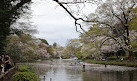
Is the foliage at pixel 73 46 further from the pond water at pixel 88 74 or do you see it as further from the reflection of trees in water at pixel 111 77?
the reflection of trees in water at pixel 111 77

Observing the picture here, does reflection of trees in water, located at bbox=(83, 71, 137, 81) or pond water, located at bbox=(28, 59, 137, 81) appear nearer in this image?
reflection of trees in water, located at bbox=(83, 71, 137, 81)

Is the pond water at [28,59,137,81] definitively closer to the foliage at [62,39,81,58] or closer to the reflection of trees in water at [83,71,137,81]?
the reflection of trees in water at [83,71,137,81]

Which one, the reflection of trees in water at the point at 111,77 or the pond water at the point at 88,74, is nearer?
the reflection of trees in water at the point at 111,77

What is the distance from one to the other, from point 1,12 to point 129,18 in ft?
72.7

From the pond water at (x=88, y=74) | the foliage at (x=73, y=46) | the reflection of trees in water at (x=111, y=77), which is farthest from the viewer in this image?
the foliage at (x=73, y=46)

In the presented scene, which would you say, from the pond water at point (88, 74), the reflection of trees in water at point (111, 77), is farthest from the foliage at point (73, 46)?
the reflection of trees in water at point (111, 77)

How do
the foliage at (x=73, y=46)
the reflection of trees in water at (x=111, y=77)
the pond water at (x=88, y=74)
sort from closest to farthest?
the reflection of trees in water at (x=111, y=77)
the pond water at (x=88, y=74)
the foliage at (x=73, y=46)

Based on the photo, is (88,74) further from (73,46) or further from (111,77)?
(73,46)

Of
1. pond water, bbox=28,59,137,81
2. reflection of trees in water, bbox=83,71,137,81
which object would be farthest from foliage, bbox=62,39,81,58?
reflection of trees in water, bbox=83,71,137,81

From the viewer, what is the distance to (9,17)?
24.6 ft

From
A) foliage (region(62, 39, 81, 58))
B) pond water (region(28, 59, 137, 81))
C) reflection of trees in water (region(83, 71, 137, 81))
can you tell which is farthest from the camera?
foliage (region(62, 39, 81, 58))

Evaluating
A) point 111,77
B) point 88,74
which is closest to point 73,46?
point 88,74

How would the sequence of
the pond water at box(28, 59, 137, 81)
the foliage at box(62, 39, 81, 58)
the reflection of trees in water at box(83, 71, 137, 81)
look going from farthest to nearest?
1. the foliage at box(62, 39, 81, 58)
2. the pond water at box(28, 59, 137, 81)
3. the reflection of trees in water at box(83, 71, 137, 81)

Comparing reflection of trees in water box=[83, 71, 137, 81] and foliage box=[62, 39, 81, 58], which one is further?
foliage box=[62, 39, 81, 58]
